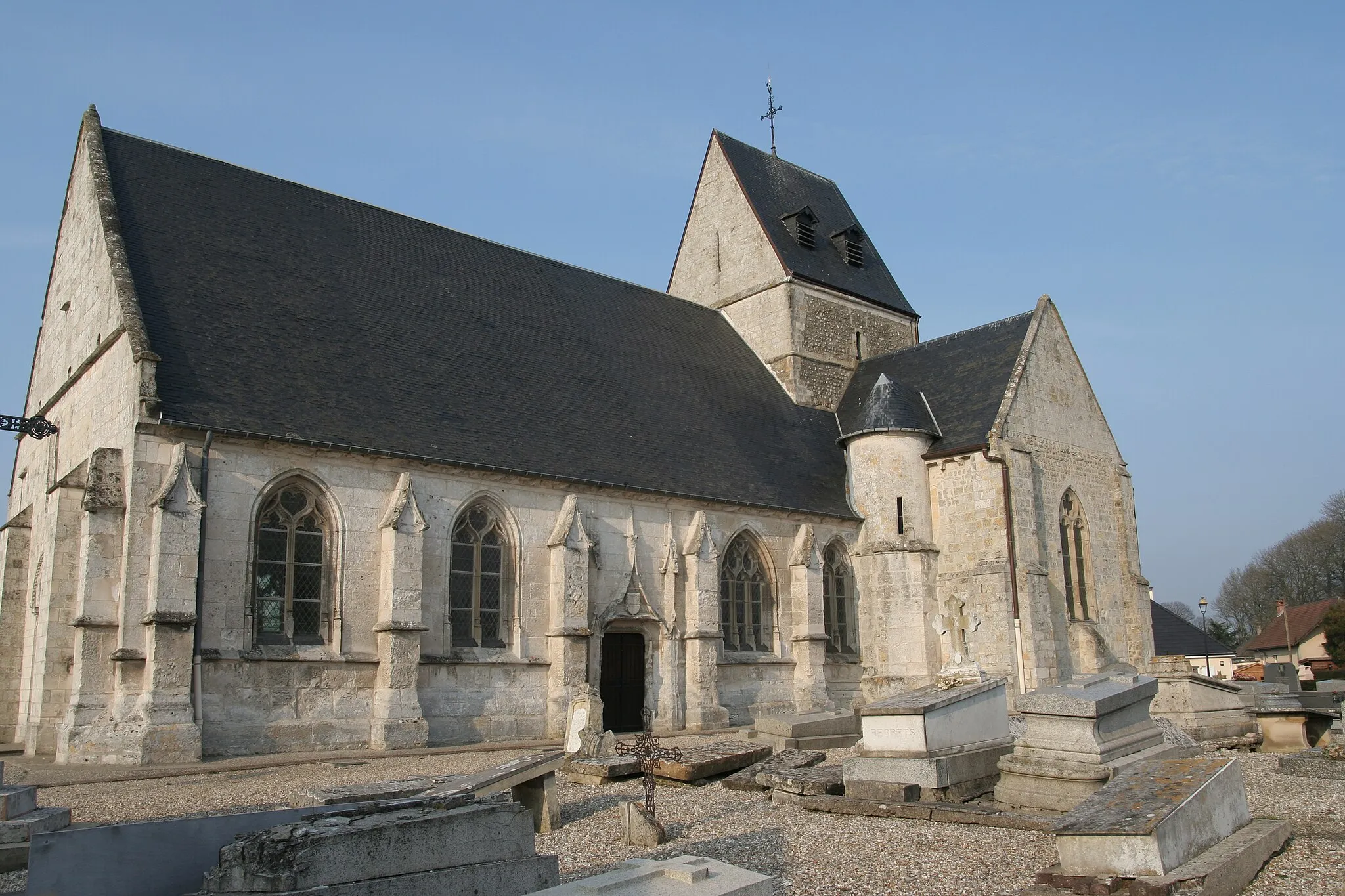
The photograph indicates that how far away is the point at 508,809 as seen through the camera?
217 inches

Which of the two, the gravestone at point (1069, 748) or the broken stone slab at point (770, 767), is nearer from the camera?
the gravestone at point (1069, 748)

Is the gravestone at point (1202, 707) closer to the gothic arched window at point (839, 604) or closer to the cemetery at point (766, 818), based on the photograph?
the cemetery at point (766, 818)

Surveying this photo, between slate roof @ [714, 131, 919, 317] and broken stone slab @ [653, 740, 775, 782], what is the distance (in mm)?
16899

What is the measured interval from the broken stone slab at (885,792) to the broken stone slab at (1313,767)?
14.8 ft

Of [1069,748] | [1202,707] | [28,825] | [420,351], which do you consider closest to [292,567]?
[420,351]

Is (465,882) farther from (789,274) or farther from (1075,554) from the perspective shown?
(789,274)

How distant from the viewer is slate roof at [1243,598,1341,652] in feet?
176

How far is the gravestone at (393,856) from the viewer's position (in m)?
4.75

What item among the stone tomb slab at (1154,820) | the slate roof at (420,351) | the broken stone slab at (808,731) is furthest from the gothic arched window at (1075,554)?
the stone tomb slab at (1154,820)

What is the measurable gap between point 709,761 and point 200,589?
296 inches

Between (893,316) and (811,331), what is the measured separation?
4.05 metres

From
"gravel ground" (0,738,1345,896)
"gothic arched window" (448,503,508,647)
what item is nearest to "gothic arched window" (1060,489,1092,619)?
"gravel ground" (0,738,1345,896)

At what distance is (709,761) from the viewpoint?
1100 cm

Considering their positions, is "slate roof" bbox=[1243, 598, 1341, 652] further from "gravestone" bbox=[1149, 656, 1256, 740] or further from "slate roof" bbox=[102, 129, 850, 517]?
"slate roof" bbox=[102, 129, 850, 517]
